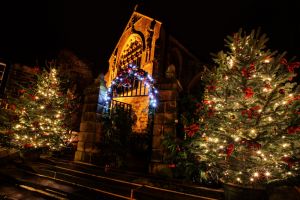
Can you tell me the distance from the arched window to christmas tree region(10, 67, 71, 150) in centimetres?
774

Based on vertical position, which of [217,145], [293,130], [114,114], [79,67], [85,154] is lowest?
[85,154]

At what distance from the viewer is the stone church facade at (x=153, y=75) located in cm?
A: 659

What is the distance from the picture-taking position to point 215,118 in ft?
15.6

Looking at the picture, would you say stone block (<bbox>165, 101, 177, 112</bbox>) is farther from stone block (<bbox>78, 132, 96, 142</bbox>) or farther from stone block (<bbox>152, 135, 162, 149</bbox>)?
stone block (<bbox>78, 132, 96, 142</bbox>)

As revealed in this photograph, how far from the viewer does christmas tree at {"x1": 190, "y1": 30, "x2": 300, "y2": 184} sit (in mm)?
4238

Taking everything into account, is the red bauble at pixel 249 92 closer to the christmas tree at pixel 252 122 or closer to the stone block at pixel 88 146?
the christmas tree at pixel 252 122

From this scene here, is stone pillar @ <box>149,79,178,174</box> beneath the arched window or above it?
beneath

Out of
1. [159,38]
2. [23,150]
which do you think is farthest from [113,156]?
[159,38]

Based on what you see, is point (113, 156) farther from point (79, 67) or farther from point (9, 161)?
point (79, 67)

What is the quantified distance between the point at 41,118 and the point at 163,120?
5.60m

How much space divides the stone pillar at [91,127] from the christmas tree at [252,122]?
442cm

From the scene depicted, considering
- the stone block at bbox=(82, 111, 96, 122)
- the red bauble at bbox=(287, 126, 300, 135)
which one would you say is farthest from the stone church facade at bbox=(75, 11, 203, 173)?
the red bauble at bbox=(287, 126, 300, 135)

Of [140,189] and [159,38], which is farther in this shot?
[159,38]

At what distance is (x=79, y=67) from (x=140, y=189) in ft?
52.0
